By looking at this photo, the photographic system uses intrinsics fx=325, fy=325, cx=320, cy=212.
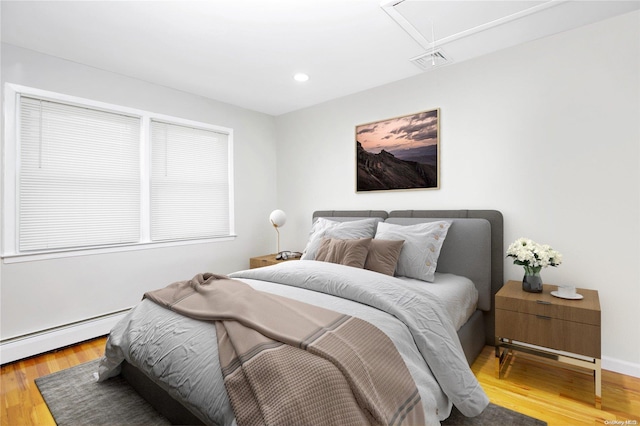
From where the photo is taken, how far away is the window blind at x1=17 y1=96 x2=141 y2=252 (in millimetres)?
2633

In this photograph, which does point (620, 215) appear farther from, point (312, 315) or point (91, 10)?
point (91, 10)

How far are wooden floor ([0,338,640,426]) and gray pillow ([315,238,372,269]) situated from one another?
1.12 metres

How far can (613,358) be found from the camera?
7.41ft

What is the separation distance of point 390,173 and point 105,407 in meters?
2.91

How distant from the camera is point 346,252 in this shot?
2.59 metres

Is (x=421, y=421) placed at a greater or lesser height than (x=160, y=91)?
lesser

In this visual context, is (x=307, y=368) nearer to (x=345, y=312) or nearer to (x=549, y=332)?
(x=345, y=312)

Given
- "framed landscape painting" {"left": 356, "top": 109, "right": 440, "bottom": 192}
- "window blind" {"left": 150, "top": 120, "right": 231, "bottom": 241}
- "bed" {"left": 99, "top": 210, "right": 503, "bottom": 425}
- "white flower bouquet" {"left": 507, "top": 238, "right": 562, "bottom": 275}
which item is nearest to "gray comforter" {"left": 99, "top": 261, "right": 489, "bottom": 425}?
"bed" {"left": 99, "top": 210, "right": 503, "bottom": 425}

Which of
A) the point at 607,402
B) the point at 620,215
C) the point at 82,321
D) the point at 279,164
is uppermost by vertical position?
the point at 279,164

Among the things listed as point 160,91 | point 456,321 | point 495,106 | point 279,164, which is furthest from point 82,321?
point 495,106

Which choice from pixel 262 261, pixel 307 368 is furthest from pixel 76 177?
pixel 307 368

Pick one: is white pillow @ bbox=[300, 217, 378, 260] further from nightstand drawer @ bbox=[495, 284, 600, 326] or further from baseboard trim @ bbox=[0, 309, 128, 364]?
baseboard trim @ bbox=[0, 309, 128, 364]

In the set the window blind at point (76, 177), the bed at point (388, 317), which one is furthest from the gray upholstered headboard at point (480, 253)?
the window blind at point (76, 177)

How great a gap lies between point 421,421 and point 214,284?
1368 millimetres
